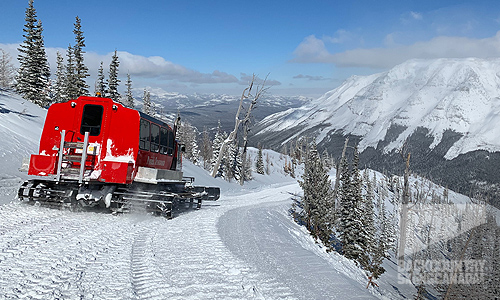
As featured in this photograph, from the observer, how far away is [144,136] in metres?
11.5

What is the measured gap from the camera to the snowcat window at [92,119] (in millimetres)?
10781

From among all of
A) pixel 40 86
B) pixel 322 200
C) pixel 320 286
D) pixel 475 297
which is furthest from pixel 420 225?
pixel 320 286

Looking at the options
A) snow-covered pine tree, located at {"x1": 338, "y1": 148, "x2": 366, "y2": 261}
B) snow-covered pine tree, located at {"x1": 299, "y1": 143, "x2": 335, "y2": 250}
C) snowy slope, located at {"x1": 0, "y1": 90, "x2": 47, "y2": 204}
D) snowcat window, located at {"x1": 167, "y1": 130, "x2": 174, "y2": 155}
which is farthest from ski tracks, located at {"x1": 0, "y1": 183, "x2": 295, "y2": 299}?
snow-covered pine tree, located at {"x1": 338, "y1": 148, "x2": 366, "y2": 261}

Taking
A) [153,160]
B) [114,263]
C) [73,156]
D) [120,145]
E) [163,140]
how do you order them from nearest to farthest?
1. [114,263]
2. [73,156]
3. [120,145]
4. [153,160]
5. [163,140]

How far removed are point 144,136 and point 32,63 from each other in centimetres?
3678

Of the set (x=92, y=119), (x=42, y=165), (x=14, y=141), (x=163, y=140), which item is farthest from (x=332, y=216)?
(x=14, y=141)

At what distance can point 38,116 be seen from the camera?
91.5 ft

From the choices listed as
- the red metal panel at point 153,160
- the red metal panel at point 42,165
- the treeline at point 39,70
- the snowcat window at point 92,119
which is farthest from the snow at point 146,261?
the treeline at point 39,70

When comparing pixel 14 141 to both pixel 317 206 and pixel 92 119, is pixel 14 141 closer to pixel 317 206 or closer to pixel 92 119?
pixel 92 119

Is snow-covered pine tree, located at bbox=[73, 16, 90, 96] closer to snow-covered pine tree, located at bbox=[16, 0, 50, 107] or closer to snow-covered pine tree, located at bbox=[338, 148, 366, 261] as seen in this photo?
snow-covered pine tree, located at bbox=[16, 0, 50, 107]

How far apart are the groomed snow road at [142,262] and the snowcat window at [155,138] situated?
339cm

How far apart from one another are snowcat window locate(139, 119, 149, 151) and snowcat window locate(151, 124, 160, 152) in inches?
18.8

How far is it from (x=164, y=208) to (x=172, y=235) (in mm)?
2502

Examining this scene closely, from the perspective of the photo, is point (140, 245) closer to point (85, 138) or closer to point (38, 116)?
point (85, 138)
